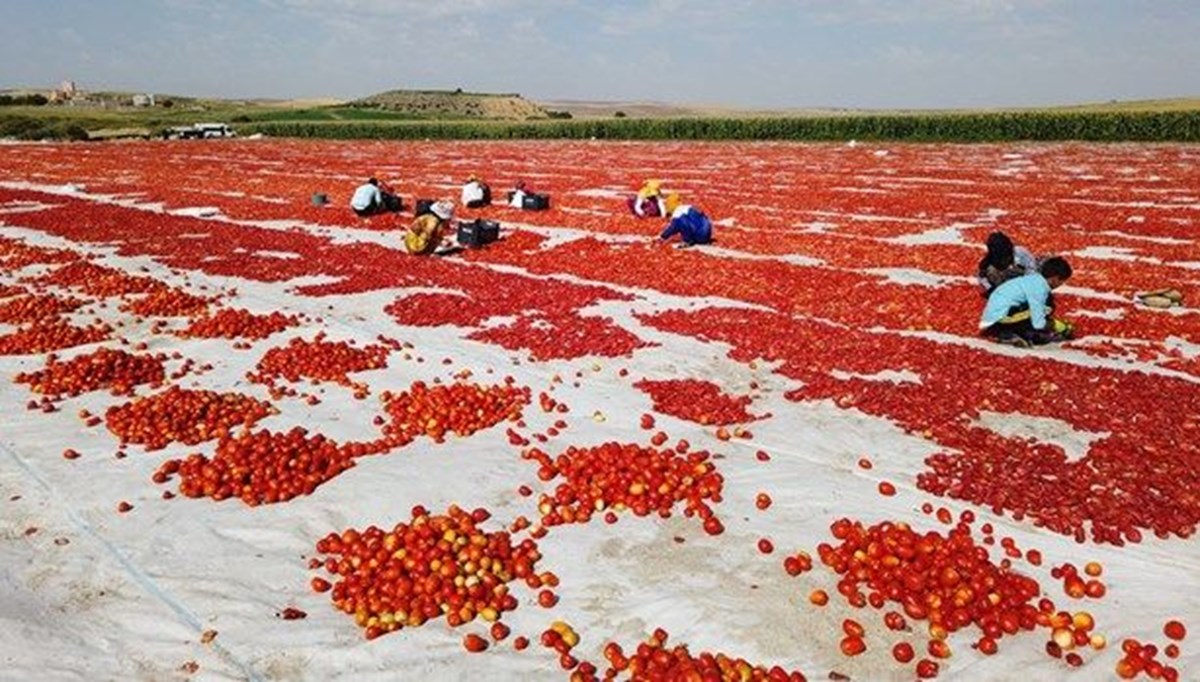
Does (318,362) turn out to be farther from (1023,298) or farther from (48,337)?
(1023,298)

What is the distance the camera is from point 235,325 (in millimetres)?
14008

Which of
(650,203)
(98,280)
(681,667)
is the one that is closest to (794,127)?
(650,203)

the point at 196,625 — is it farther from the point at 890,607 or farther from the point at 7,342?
the point at 7,342

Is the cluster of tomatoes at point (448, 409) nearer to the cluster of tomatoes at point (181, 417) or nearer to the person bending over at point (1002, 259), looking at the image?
the cluster of tomatoes at point (181, 417)

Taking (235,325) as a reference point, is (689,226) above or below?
above

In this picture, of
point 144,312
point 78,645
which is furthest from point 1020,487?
point 144,312

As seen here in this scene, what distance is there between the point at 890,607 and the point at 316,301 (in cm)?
1346

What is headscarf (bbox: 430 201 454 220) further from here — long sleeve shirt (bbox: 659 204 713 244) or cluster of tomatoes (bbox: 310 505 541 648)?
cluster of tomatoes (bbox: 310 505 541 648)

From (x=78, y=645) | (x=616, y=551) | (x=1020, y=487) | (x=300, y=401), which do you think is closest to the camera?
(x=78, y=645)

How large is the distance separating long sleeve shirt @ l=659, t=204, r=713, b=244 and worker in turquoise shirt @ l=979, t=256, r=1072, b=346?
1022cm

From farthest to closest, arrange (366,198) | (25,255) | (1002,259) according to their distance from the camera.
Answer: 1. (366,198)
2. (25,255)
3. (1002,259)

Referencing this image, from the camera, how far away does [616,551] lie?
7316 mm

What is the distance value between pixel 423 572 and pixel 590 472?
2391 mm

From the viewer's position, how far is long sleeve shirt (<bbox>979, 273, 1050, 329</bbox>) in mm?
12836
